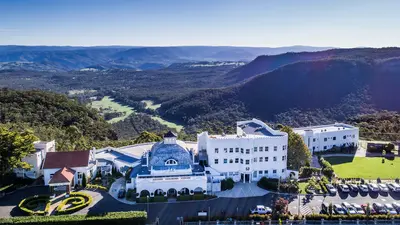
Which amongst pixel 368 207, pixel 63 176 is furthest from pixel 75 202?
pixel 368 207

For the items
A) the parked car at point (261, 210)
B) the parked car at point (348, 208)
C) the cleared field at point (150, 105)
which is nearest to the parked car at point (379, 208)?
the parked car at point (348, 208)

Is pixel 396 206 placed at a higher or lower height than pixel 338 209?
higher

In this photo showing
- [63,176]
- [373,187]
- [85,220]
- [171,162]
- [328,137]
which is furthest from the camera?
[328,137]

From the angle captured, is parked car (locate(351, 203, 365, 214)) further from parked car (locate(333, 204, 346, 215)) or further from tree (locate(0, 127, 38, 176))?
tree (locate(0, 127, 38, 176))

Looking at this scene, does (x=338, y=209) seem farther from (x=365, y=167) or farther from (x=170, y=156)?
(x=170, y=156)

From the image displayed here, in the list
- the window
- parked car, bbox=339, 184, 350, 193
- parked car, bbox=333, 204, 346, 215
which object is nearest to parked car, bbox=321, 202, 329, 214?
parked car, bbox=333, 204, 346, 215

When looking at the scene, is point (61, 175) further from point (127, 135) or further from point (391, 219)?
point (127, 135)

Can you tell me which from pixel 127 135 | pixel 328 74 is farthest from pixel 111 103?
pixel 328 74
